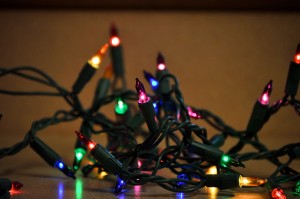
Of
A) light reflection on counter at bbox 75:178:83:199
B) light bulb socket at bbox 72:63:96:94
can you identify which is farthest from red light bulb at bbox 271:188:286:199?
light bulb socket at bbox 72:63:96:94

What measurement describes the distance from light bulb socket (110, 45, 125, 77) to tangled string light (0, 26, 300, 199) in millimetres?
93

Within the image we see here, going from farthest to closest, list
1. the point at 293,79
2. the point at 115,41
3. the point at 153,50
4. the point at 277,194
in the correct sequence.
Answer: the point at 153,50, the point at 115,41, the point at 293,79, the point at 277,194

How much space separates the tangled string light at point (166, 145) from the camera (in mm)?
530

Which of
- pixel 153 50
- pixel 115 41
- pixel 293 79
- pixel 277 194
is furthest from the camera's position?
pixel 153 50

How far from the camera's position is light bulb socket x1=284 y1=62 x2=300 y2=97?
2.00 feet

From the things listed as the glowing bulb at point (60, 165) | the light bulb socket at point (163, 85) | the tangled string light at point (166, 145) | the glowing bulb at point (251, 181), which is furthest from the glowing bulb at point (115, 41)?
the glowing bulb at point (251, 181)

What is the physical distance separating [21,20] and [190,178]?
2.16ft

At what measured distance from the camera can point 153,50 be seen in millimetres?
1002

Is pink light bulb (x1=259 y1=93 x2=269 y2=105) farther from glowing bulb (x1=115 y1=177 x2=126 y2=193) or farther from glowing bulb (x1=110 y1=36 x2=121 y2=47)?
glowing bulb (x1=110 y1=36 x2=121 y2=47)

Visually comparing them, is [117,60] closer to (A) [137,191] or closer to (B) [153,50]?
(B) [153,50]

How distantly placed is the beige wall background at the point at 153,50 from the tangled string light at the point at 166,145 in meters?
0.20

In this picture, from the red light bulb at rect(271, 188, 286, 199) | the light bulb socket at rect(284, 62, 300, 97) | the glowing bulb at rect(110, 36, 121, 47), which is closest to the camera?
the red light bulb at rect(271, 188, 286, 199)

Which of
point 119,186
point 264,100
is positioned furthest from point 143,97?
point 264,100

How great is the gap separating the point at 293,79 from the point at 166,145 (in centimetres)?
24
